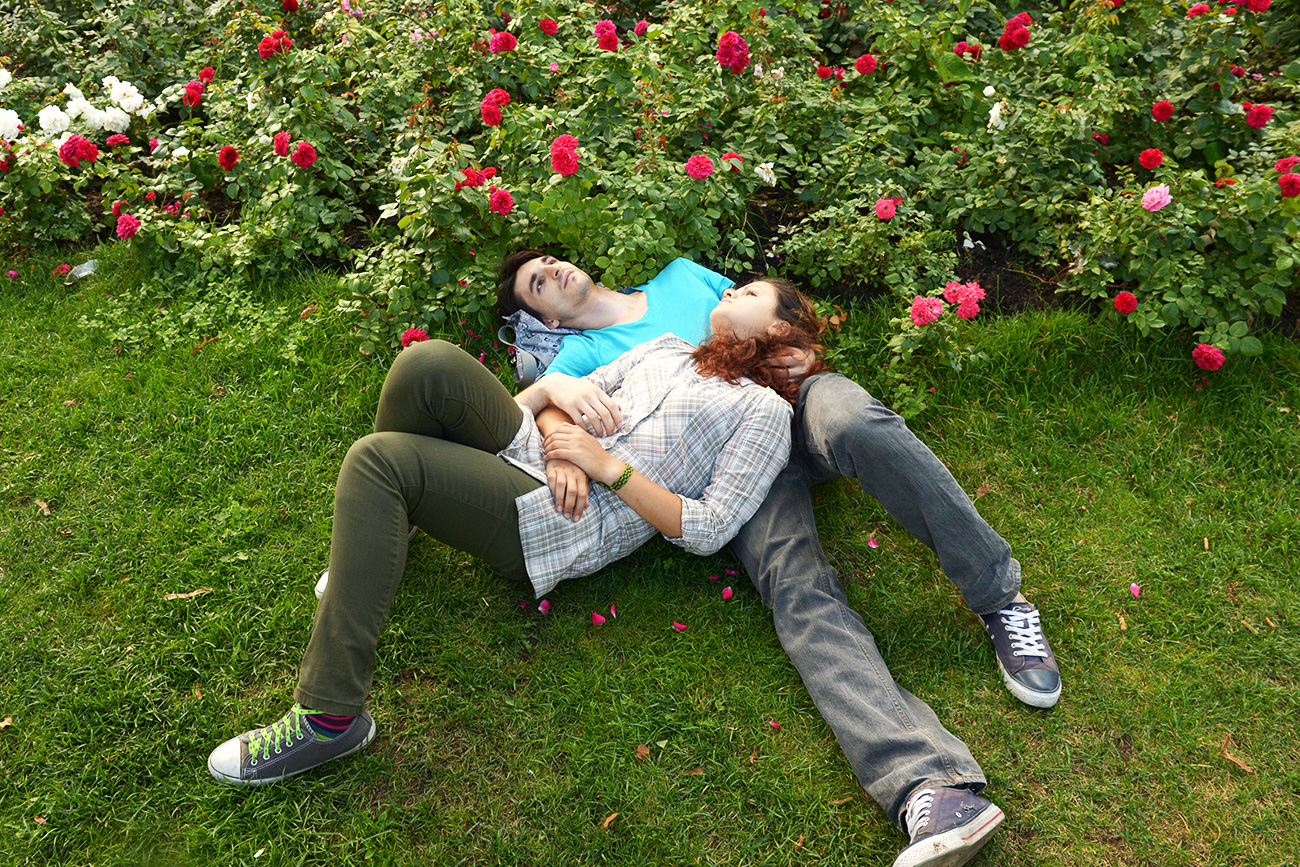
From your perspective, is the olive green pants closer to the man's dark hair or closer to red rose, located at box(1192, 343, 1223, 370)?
the man's dark hair

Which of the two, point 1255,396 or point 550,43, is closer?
point 1255,396

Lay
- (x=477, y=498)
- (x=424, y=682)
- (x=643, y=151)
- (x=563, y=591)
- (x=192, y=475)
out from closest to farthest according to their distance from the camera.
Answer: (x=477, y=498), (x=424, y=682), (x=563, y=591), (x=192, y=475), (x=643, y=151)

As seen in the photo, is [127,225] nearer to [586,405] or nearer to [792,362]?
[586,405]

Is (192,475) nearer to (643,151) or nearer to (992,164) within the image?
(643,151)

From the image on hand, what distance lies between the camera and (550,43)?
4027 mm

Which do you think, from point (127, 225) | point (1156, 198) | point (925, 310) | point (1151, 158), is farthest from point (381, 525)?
point (1151, 158)

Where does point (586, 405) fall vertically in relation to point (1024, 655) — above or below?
above

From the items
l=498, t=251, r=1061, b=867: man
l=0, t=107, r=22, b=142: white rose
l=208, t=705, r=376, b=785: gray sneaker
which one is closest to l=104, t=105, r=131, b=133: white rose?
l=0, t=107, r=22, b=142: white rose

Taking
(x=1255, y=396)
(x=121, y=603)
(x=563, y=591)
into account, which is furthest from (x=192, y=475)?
(x=1255, y=396)

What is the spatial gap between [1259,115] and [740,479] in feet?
9.35

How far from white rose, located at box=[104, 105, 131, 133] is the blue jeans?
152 inches

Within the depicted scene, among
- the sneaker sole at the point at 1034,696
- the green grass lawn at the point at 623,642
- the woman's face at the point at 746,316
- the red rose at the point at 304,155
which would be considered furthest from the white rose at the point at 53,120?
the sneaker sole at the point at 1034,696

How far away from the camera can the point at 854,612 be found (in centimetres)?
256

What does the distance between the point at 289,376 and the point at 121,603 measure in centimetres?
112
